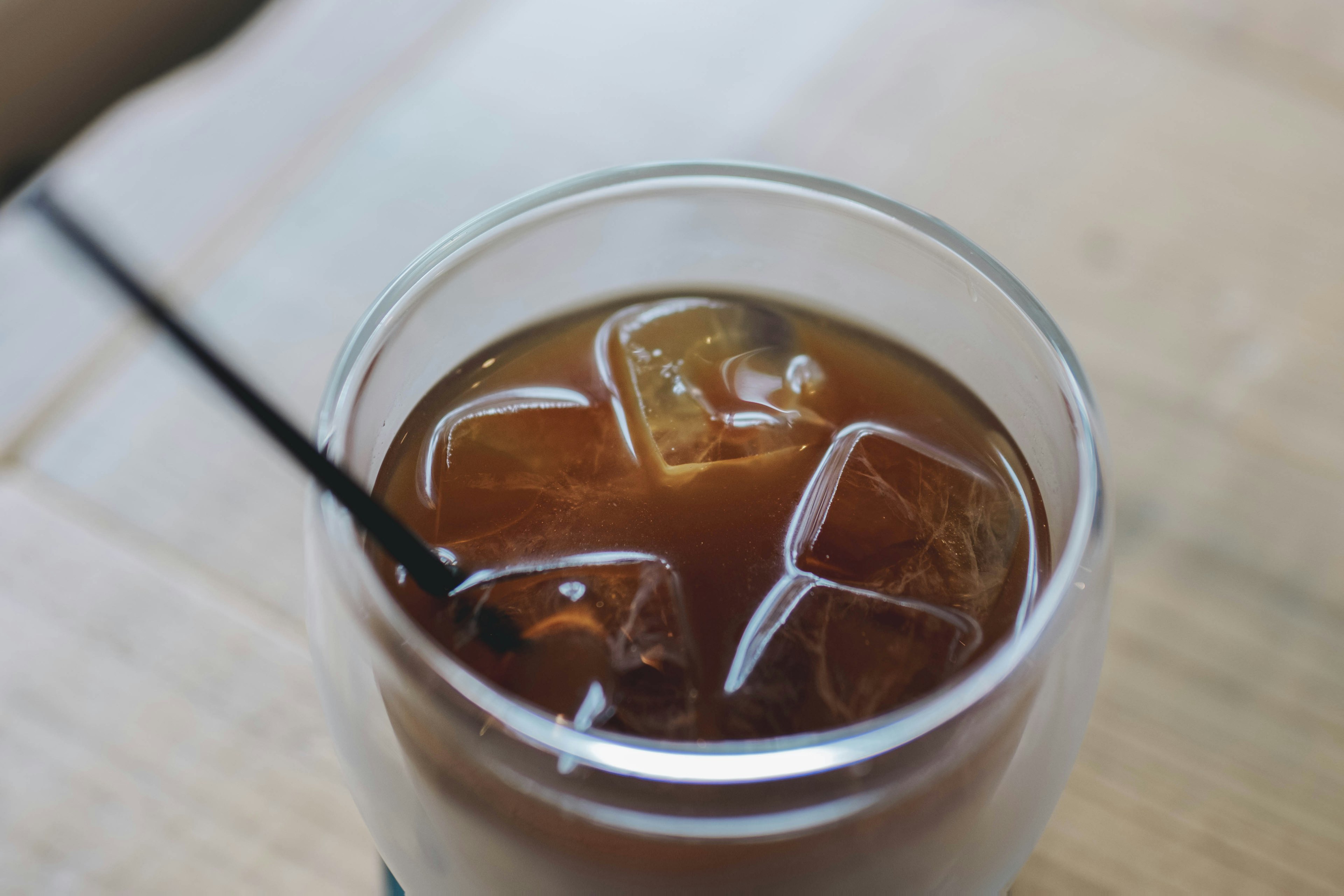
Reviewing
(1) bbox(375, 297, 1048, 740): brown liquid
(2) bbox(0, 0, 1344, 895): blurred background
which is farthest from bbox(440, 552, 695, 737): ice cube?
(2) bbox(0, 0, 1344, 895): blurred background

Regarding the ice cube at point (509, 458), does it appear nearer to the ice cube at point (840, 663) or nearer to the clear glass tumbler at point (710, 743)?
the clear glass tumbler at point (710, 743)

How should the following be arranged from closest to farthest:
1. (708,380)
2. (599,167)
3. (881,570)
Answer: (881,570), (708,380), (599,167)

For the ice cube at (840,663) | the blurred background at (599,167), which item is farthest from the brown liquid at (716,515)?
the blurred background at (599,167)

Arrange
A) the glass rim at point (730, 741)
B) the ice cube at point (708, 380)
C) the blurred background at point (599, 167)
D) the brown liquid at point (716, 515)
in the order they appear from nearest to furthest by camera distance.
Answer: the glass rim at point (730, 741)
the brown liquid at point (716, 515)
the ice cube at point (708, 380)
the blurred background at point (599, 167)

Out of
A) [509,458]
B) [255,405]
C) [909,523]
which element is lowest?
[909,523]

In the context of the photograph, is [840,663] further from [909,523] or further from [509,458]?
[509,458]

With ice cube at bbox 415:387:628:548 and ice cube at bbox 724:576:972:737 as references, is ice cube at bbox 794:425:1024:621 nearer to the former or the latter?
ice cube at bbox 724:576:972:737

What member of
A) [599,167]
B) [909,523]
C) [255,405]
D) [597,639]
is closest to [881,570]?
[909,523]
